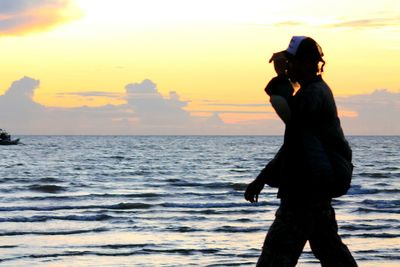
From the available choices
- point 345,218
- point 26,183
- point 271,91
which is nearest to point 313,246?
point 271,91

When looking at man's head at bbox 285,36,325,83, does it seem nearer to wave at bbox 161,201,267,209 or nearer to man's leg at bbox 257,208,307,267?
man's leg at bbox 257,208,307,267

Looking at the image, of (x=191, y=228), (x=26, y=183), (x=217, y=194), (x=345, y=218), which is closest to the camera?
(x=191, y=228)

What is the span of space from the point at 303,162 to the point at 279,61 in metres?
0.61

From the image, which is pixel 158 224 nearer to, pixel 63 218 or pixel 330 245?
pixel 63 218

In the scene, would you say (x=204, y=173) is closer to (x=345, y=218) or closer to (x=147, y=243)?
(x=345, y=218)

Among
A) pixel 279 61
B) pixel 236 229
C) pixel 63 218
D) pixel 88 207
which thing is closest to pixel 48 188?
pixel 88 207

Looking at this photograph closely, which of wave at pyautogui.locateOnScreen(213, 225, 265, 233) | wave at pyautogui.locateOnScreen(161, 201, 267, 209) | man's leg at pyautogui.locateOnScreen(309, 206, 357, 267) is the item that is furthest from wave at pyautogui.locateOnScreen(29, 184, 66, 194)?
man's leg at pyautogui.locateOnScreen(309, 206, 357, 267)

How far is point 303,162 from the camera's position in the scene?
15.0 ft

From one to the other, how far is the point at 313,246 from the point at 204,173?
31.5 meters

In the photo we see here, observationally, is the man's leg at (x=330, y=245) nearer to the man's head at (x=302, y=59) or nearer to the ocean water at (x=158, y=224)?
the man's head at (x=302, y=59)

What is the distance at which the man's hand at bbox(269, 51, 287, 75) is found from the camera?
15.3 ft

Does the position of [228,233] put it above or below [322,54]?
below

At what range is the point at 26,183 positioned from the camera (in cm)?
2888


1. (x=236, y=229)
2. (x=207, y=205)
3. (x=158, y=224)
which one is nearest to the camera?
(x=236, y=229)
